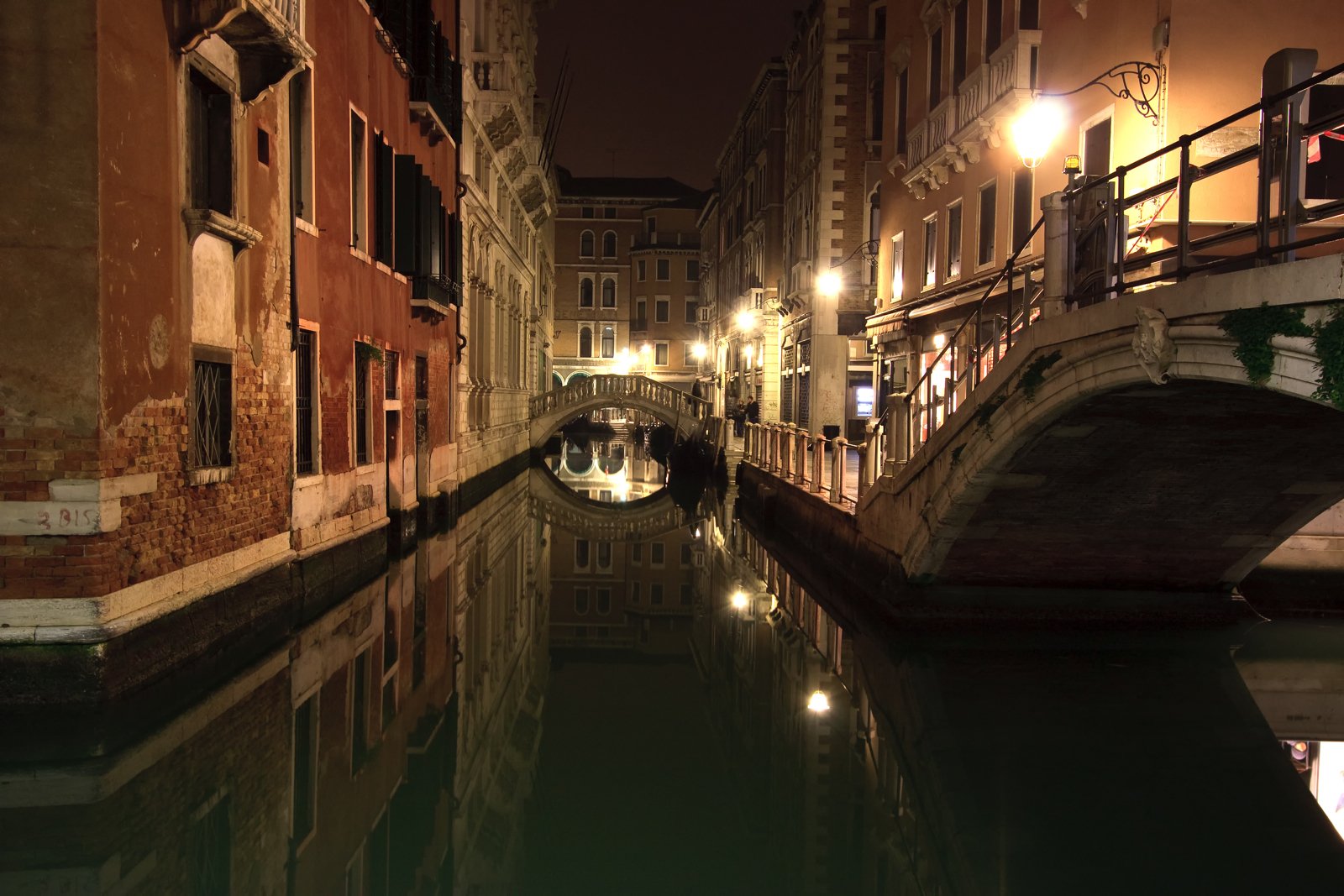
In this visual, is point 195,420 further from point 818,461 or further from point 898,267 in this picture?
point 898,267

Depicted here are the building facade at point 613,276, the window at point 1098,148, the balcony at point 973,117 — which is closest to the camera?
the window at point 1098,148

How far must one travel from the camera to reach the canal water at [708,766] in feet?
16.1

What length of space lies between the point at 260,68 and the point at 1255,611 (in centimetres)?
975

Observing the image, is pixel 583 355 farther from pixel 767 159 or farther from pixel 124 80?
pixel 124 80

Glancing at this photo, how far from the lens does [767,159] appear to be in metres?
30.4

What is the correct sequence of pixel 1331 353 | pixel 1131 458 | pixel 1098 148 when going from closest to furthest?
pixel 1331 353 < pixel 1131 458 < pixel 1098 148

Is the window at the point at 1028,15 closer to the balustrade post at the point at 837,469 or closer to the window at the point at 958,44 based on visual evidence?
the window at the point at 958,44

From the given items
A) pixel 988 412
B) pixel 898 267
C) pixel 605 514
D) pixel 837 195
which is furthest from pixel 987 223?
pixel 605 514

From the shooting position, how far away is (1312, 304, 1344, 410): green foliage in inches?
177

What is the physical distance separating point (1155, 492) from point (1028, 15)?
6079 millimetres

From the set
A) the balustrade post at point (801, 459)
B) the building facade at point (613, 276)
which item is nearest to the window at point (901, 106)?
the balustrade post at point (801, 459)

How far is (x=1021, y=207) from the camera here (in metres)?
12.3

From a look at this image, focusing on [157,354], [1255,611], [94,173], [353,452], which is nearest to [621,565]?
[353,452]

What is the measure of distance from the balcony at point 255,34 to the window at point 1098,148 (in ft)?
23.5
